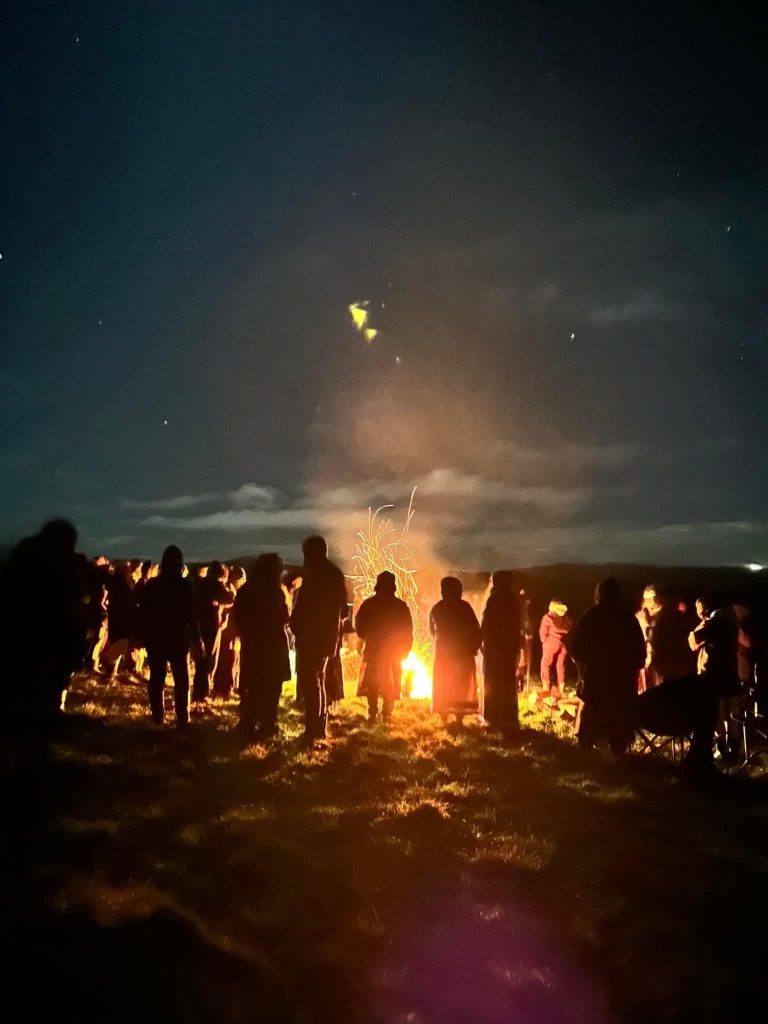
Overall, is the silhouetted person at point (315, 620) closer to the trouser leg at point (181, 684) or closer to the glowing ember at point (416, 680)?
the trouser leg at point (181, 684)

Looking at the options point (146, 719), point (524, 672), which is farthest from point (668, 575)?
point (146, 719)

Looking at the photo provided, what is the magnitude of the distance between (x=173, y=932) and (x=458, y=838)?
293 centimetres

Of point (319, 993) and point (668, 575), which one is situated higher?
point (668, 575)

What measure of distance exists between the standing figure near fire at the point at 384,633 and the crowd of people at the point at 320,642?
18 millimetres

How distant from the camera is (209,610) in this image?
12.4 metres

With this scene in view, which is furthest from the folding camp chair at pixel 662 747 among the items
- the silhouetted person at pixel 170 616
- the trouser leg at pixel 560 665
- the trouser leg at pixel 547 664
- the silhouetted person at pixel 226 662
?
the silhouetted person at pixel 226 662

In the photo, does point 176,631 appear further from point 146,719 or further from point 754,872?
point 754,872

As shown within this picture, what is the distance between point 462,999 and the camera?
4.79m

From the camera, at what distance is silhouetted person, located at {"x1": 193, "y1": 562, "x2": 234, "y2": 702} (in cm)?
1236

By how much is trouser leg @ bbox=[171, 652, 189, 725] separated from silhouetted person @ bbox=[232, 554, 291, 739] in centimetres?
69

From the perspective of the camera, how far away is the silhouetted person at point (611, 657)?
10.5 metres

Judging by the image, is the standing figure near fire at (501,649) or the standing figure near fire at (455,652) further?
the standing figure near fire at (455,652)

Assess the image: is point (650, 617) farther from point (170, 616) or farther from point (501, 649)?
point (170, 616)

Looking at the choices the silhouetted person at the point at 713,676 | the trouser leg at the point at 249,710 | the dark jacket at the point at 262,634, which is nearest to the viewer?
the silhouetted person at the point at 713,676
